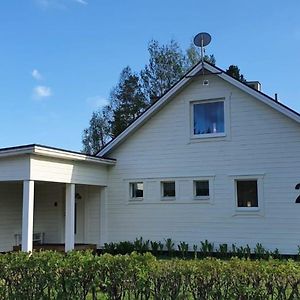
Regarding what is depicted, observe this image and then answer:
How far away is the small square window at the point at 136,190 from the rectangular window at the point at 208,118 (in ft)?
9.49

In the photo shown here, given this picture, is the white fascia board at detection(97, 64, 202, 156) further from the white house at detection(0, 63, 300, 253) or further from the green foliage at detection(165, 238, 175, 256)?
the green foliage at detection(165, 238, 175, 256)

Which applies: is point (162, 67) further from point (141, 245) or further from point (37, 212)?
point (141, 245)

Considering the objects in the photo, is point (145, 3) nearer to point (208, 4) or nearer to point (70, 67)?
point (208, 4)

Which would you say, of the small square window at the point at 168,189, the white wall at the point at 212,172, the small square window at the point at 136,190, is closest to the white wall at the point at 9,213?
the white wall at the point at 212,172

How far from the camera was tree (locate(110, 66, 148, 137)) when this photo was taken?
4031 centimetres

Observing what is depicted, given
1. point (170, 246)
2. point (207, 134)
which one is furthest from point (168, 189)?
point (207, 134)

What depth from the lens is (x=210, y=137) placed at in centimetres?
1617

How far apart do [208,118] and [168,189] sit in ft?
9.62

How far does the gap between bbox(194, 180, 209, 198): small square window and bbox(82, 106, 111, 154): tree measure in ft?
96.7

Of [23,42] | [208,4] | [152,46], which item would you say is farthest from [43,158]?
[152,46]

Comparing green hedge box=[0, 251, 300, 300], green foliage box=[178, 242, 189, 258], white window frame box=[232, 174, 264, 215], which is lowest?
green foliage box=[178, 242, 189, 258]

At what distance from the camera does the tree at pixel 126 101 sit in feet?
132

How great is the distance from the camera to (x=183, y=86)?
54.4 ft

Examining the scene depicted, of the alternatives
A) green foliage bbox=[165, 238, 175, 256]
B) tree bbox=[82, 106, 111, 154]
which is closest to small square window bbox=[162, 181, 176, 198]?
green foliage bbox=[165, 238, 175, 256]
